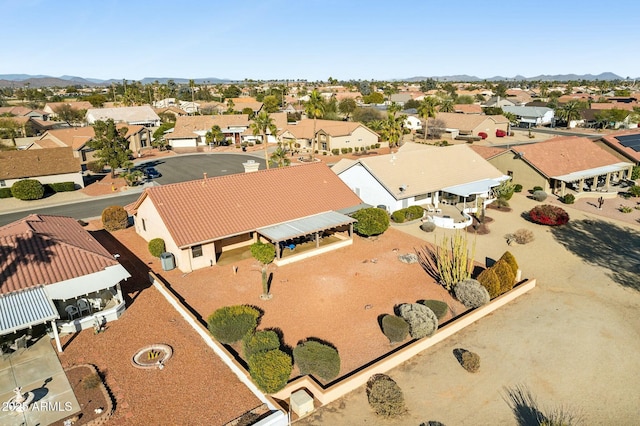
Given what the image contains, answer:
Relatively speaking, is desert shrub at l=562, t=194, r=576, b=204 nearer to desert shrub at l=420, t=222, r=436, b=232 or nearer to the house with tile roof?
the house with tile roof

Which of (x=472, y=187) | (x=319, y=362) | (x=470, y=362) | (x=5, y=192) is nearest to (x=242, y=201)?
(x=319, y=362)

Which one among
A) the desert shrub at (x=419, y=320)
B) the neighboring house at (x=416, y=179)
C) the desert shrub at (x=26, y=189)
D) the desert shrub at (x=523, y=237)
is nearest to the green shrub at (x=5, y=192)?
the desert shrub at (x=26, y=189)

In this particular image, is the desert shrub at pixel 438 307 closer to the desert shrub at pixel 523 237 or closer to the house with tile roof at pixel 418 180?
the desert shrub at pixel 523 237

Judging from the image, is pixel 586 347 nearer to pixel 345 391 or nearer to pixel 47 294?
pixel 345 391

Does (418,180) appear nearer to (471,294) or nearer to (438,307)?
(471,294)

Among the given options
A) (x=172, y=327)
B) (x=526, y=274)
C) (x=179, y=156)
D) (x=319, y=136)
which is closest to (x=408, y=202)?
(x=526, y=274)

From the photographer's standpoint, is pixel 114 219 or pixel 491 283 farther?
pixel 114 219
